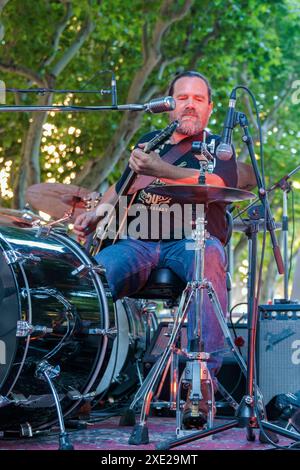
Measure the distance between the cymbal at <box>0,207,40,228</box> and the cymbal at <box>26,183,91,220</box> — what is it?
127 centimetres

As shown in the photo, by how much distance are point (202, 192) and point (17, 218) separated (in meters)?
1.03

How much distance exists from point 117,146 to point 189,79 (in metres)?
8.10

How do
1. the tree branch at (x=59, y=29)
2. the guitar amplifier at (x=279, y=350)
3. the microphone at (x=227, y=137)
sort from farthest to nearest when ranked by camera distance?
the tree branch at (x=59, y=29)
the guitar amplifier at (x=279, y=350)
the microphone at (x=227, y=137)

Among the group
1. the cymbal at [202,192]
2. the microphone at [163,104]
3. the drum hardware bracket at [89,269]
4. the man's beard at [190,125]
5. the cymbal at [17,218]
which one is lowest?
the drum hardware bracket at [89,269]

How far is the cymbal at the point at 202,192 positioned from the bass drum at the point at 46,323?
0.62m

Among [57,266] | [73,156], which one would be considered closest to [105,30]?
[73,156]

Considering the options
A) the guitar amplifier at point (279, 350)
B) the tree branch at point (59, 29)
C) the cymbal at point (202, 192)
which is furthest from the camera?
the tree branch at point (59, 29)

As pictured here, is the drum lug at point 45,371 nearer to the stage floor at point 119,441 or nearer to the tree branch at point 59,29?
the stage floor at point 119,441

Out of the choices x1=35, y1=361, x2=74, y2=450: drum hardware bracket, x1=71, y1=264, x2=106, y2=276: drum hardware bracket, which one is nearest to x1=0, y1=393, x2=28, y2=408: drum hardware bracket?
x1=35, y1=361, x2=74, y2=450: drum hardware bracket

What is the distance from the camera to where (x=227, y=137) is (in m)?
3.88

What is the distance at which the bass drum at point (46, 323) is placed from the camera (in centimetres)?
382

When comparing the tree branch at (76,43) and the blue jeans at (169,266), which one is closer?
the blue jeans at (169,266)

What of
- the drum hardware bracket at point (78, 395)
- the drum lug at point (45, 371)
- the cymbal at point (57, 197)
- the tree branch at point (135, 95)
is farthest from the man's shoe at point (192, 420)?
the tree branch at point (135, 95)

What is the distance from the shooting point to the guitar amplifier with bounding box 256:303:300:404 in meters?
5.00
